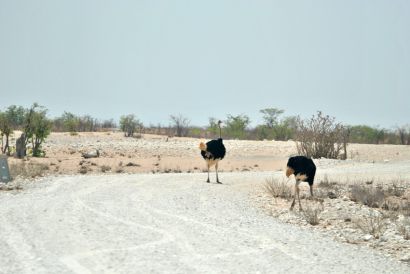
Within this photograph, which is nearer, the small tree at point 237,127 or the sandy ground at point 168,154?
the sandy ground at point 168,154

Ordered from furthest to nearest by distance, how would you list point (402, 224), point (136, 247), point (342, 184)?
point (342, 184), point (402, 224), point (136, 247)

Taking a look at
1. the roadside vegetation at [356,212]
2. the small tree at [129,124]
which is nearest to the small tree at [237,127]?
the small tree at [129,124]

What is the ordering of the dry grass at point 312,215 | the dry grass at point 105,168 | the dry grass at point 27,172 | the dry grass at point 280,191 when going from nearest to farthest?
the dry grass at point 312,215
the dry grass at point 280,191
the dry grass at point 27,172
the dry grass at point 105,168

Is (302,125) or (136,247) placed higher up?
(302,125)

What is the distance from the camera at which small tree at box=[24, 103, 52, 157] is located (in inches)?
1407

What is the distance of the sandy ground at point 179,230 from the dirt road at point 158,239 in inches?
0.8

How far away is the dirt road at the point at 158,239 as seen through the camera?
8.92m

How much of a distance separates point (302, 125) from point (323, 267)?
84.3 ft

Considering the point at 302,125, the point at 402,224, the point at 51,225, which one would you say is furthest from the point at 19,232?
the point at 302,125

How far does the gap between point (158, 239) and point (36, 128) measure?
89.9ft

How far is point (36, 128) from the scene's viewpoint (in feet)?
119

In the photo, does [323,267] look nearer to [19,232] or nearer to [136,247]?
[136,247]

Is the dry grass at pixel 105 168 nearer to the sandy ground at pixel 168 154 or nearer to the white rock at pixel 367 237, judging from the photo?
the sandy ground at pixel 168 154

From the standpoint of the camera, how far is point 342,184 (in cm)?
2005
